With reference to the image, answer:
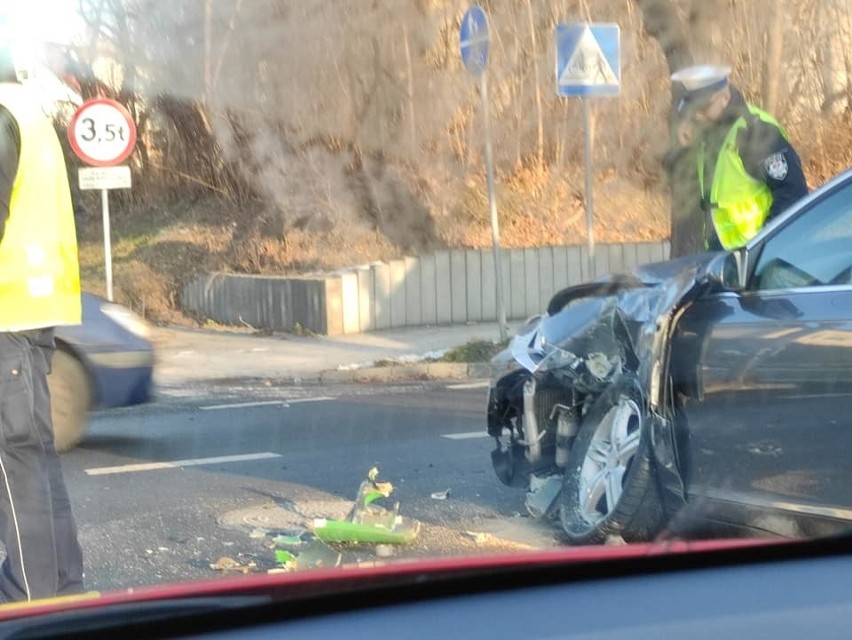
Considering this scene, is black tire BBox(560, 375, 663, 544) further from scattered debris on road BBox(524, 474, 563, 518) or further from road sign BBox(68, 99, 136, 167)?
road sign BBox(68, 99, 136, 167)

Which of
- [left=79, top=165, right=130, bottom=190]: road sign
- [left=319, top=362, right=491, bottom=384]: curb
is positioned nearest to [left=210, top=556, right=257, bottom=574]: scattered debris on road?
[left=319, top=362, right=491, bottom=384]: curb

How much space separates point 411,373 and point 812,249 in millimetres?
6516

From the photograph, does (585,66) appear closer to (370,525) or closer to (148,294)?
(370,525)

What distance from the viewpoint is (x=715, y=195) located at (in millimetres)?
6355

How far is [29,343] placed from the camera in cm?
425

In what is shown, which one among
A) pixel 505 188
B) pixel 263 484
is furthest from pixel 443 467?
pixel 505 188

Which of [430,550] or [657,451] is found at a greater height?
[657,451]

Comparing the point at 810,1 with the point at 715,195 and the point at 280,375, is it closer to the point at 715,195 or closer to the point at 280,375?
the point at 280,375

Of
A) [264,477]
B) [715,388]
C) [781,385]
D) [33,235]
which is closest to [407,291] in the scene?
[264,477]

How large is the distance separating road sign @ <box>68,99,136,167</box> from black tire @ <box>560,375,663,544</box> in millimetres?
7988

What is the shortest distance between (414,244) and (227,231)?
349cm

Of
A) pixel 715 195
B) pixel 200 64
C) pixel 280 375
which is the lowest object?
pixel 280 375

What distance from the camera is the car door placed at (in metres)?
4.29

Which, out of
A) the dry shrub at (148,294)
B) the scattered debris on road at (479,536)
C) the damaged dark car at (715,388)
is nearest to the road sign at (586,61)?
the damaged dark car at (715,388)
